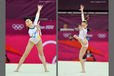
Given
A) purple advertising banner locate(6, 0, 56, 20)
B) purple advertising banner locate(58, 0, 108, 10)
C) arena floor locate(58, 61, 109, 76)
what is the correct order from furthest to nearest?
purple advertising banner locate(58, 0, 108, 10), purple advertising banner locate(6, 0, 56, 20), arena floor locate(58, 61, 109, 76)

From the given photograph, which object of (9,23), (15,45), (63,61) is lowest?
(63,61)

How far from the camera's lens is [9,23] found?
7055mm

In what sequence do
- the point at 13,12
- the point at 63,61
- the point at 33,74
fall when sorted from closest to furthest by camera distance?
the point at 33,74
the point at 13,12
the point at 63,61

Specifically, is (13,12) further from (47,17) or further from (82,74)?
(82,74)

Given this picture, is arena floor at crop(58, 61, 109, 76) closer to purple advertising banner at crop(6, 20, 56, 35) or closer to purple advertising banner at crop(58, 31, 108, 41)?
purple advertising banner at crop(6, 20, 56, 35)

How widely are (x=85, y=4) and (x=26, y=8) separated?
1.97m

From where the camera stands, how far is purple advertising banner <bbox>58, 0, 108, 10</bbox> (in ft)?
25.5

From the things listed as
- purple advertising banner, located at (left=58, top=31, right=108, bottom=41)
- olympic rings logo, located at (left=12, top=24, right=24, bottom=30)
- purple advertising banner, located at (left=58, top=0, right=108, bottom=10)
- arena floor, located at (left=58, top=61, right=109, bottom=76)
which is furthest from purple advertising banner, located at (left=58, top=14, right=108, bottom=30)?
arena floor, located at (left=58, top=61, right=109, bottom=76)

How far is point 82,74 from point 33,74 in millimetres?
1057

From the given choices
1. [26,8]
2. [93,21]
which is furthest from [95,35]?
[26,8]

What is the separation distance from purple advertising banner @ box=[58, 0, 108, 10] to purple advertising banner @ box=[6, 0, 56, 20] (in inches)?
32.0

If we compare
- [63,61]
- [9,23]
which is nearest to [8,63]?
[9,23]

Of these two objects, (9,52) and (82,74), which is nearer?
(82,74)

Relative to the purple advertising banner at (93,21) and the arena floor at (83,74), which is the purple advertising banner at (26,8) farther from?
the arena floor at (83,74)
